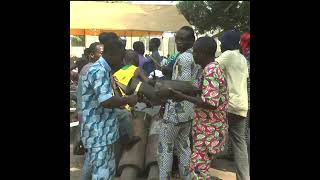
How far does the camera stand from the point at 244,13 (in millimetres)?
18812

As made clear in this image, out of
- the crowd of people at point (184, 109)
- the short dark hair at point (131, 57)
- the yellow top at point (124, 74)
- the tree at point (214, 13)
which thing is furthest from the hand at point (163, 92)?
the tree at point (214, 13)

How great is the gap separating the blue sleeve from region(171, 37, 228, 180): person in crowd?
1.91 feet

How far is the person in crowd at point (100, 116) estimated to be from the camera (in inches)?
149

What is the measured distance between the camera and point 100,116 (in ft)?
12.8

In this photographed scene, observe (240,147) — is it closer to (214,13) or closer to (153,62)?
(153,62)

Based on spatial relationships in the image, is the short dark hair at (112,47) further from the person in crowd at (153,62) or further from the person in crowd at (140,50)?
the person in crowd at (140,50)

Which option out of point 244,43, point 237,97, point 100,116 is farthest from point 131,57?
point 100,116

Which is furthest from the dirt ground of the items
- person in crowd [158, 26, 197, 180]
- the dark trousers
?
person in crowd [158, 26, 197, 180]

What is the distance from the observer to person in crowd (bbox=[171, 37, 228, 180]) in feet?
12.5

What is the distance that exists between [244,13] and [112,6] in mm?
7900

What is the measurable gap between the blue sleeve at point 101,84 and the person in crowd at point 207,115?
0.58 metres
